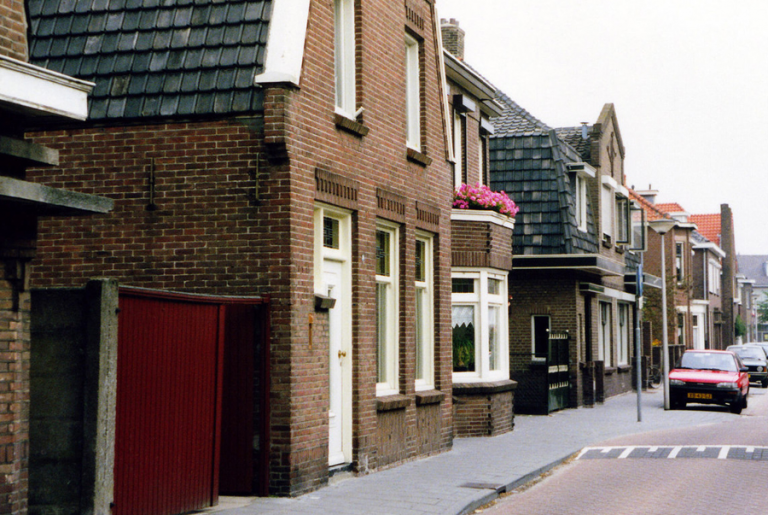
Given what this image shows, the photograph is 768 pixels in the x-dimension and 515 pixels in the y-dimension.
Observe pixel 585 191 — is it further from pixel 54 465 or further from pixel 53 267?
pixel 54 465

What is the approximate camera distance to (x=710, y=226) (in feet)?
242

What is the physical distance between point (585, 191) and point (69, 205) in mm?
22431

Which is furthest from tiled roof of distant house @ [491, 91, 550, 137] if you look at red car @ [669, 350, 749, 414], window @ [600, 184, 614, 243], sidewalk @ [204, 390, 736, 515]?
sidewalk @ [204, 390, 736, 515]

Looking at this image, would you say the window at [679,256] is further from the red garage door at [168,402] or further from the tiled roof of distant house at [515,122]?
the red garage door at [168,402]

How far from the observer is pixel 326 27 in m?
11.9

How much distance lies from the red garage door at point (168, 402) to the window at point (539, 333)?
52.9 ft

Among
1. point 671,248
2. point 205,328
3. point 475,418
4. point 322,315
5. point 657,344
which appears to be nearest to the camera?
point 205,328

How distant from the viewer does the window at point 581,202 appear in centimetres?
2694

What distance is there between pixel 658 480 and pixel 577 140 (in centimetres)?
1832

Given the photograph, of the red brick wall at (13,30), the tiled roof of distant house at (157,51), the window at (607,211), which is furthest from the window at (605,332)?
the red brick wall at (13,30)

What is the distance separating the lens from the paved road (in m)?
10.6

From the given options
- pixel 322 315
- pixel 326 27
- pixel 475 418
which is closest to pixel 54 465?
A: pixel 322 315

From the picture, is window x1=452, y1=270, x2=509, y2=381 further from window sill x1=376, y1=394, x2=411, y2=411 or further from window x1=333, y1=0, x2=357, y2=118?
window x1=333, y1=0, x2=357, y2=118

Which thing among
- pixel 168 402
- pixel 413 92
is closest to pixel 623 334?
pixel 413 92
